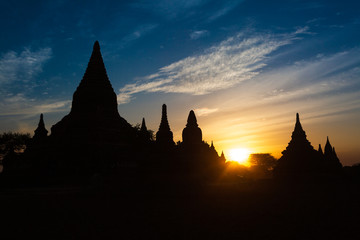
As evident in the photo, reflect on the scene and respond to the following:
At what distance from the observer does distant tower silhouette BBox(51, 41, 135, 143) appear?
2667 centimetres

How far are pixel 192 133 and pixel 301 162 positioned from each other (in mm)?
14601

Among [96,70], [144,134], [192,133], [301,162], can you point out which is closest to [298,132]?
[301,162]

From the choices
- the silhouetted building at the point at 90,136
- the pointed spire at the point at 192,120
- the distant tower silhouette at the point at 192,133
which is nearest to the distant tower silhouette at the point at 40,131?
the silhouetted building at the point at 90,136

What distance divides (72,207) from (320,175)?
28.9m

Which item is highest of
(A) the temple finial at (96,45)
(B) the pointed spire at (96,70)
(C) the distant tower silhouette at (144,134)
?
(A) the temple finial at (96,45)

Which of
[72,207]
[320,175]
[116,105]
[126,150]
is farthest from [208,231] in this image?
[320,175]

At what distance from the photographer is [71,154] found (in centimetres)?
2514

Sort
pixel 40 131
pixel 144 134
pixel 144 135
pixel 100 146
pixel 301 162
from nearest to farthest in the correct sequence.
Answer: pixel 100 146 → pixel 40 131 → pixel 301 162 → pixel 144 135 → pixel 144 134

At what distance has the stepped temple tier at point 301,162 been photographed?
32.3 m

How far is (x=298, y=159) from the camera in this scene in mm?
33938

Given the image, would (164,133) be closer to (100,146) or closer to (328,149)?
(100,146)

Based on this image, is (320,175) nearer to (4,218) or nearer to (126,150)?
(126,150)

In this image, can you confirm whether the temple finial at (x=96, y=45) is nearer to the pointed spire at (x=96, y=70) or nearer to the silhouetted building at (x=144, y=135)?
the pointed spire at (x=96, y=70)

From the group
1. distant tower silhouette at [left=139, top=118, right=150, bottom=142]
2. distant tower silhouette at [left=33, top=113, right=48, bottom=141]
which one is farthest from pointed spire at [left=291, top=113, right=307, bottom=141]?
distant tower silhouette at [left=33, top=113, right=48, bottom=141]
